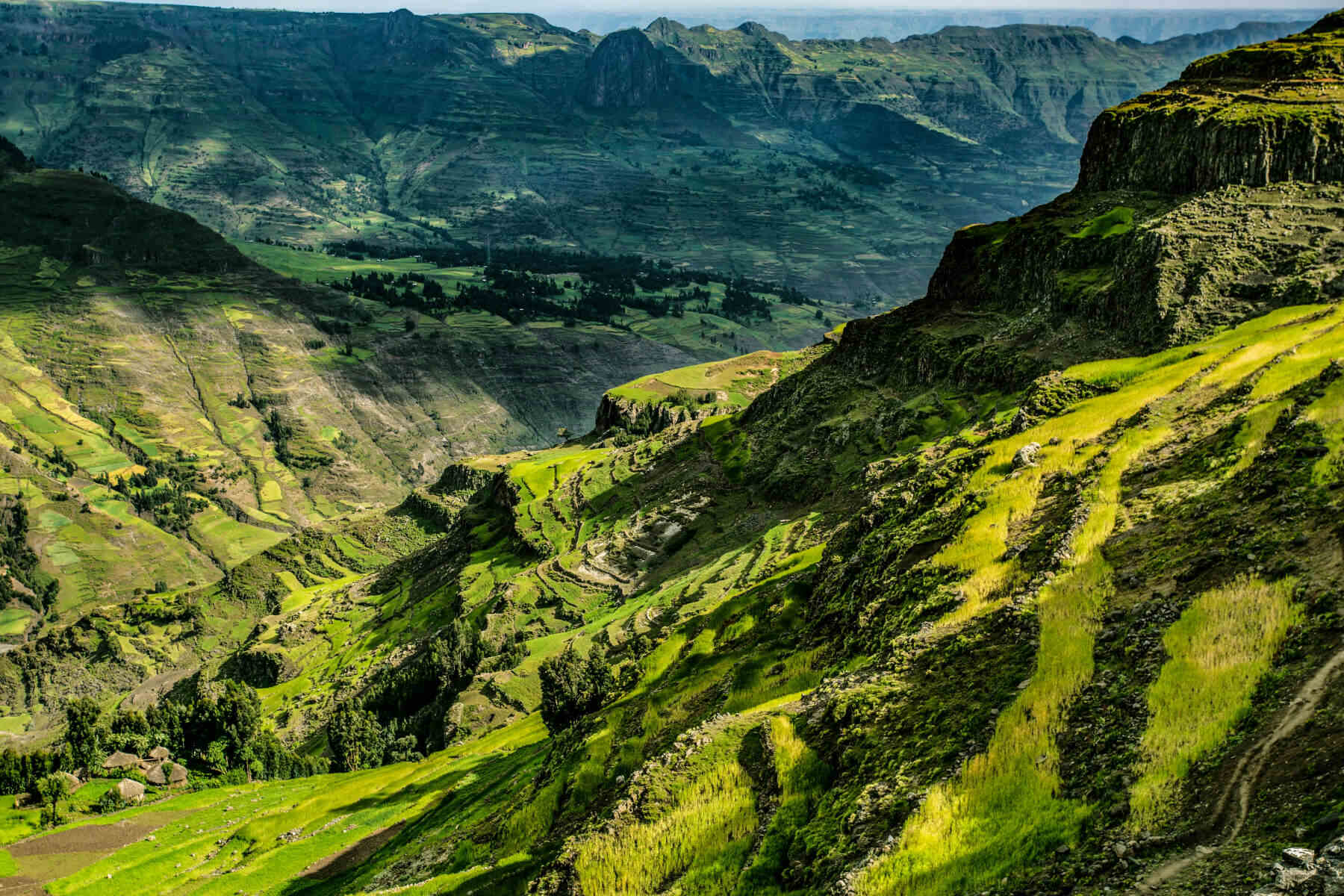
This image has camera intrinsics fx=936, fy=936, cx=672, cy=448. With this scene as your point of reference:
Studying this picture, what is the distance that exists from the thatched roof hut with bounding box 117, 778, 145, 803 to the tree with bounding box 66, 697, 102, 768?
8763 mm

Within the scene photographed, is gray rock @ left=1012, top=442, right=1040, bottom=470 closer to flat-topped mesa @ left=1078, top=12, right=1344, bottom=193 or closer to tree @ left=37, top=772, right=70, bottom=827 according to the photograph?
flat-topped mesa @ left=1078, top=12, right=1344, bottom=193

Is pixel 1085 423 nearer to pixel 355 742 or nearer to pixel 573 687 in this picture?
pixel 573 687

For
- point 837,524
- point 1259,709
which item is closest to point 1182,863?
point 1259,709

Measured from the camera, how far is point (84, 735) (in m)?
118

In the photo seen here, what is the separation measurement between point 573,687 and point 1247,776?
64.7m

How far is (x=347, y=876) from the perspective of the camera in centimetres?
6744

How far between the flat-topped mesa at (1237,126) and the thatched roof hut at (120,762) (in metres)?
134

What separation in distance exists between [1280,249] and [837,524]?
44219 mm

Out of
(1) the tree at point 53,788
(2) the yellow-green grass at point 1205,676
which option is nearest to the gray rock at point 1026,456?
(2) the yellow-green grass at point 1205,676

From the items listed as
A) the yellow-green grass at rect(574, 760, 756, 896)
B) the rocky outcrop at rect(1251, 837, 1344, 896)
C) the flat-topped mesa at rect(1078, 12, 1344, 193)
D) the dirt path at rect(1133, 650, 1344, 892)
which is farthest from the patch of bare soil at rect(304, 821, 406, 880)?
the flat-topped mesa at rect(1078, 12, 1344, 193)

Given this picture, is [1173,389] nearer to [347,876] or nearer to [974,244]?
[347,876]

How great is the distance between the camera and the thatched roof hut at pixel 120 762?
112m

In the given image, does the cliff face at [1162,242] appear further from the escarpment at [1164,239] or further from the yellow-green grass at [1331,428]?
the yellow-green grass at [1331,428]

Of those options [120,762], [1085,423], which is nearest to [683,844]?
[1085,423]
